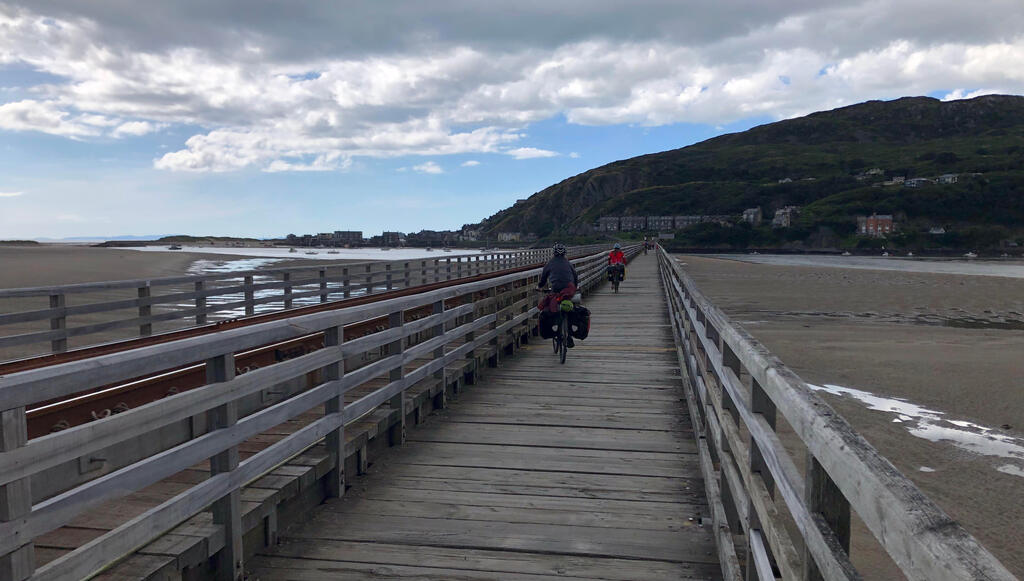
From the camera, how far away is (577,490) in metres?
4.98

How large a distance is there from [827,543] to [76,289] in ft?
33.9

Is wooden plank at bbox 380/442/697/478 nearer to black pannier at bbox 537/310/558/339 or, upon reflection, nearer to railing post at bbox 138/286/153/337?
black pannier at bbox 537/310/558/339

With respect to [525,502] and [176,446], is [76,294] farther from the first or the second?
[525,502]

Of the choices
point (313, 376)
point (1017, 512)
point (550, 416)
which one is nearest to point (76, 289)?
point (313, 376)

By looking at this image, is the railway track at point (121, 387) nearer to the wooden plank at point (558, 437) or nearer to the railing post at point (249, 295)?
the wooden plank at point (558, 437)

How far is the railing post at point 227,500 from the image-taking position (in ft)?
10.7

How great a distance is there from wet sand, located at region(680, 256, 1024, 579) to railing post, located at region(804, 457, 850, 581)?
14.9 feet

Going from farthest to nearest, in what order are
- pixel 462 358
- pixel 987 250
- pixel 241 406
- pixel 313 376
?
pixel 987 250 < pixel 462 358 < pixel 313 376 < pixel 241 406

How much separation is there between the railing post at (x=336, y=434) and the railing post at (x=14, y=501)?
2407mm

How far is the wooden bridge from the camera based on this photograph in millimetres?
2076

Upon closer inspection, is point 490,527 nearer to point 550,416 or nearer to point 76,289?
point 550,416

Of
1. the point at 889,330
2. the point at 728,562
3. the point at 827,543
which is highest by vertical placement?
the point at 827,543

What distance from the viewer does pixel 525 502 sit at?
15.5ft

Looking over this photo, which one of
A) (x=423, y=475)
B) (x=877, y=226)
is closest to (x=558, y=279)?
(x=423, y=475)
